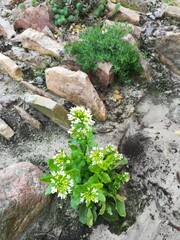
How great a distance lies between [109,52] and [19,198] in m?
2.08

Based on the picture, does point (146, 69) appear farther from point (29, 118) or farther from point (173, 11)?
point (29, 118)

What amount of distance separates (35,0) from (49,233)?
347 centimetres

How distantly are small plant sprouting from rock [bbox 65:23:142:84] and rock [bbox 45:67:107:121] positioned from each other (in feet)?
0.93

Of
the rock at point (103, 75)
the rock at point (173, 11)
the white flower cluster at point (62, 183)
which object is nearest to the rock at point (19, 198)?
the white flower cluster at point (62, 183)

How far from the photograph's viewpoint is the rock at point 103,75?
13.5 feet

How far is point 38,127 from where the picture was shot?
3910 mm

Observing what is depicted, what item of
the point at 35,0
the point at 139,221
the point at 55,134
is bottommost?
the point at 139,221

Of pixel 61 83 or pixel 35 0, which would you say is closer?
pixel 61 83

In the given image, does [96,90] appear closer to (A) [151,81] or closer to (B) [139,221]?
(A) [151,81]

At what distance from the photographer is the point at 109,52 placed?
419cm

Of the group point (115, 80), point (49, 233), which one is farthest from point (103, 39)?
point (49, 233)

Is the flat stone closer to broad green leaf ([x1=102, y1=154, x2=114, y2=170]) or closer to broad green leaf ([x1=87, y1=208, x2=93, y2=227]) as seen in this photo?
broad green leaf ([x1=102, y1=154, x2=114, y2=170])

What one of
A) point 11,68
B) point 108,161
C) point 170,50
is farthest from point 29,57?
point 108,161

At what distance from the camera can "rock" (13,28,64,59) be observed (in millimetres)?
4559
